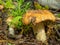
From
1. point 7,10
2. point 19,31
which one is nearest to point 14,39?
point 19,31

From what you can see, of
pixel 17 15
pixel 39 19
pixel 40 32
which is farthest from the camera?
pixel 17 15

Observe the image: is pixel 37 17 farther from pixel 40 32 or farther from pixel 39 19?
pixel 40 32

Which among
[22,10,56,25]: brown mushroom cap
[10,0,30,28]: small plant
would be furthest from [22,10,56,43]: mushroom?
[10,0,30,28]: small plant

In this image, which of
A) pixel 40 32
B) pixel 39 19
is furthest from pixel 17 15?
pixel 39 19

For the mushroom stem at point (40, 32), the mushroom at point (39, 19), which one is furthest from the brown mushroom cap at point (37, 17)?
the mushroom stem at point (40, 32)

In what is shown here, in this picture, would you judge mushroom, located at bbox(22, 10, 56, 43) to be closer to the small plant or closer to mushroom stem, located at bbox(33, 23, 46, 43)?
mushroom stem, located at bbox(33, 23, 46, 43)

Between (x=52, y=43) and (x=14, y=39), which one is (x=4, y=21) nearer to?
(x=14, y=39)

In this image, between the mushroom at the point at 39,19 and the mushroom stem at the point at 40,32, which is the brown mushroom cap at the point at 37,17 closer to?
the mushroom at the point at 39,19

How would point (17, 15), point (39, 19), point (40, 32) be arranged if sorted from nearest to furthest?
point (39, 19)
point (40, 32)
point (17, 15)

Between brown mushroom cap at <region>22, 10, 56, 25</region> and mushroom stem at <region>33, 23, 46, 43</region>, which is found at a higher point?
brown mushroom cap at <region>22, 10, 56, 25</region>
